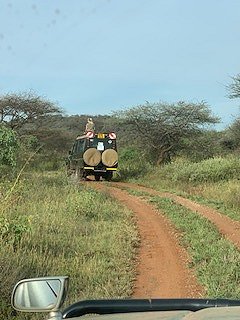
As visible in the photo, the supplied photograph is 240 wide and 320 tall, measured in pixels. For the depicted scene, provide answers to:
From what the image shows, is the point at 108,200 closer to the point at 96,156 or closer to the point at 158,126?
the point at 96,156

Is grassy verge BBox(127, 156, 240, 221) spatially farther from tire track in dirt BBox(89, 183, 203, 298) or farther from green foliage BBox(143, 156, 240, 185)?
tire track in dirt BBox(89, 183, 203, 298)

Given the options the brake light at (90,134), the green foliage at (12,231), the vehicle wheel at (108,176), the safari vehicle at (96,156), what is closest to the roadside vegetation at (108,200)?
the green foliage at (12,231)

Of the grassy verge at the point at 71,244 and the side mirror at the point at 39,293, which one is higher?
the side mirror at the point at 39,293

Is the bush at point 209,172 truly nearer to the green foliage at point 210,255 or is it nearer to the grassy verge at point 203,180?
the grassy verge at point 203,180

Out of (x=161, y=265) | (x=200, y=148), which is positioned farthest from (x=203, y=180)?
(x=161, y=265)

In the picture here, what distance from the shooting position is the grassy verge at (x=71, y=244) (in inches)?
246

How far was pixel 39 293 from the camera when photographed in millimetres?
Result: 2371

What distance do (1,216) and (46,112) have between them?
2030 centimetres

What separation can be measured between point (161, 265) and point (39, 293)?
558cm

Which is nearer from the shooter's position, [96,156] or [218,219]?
[218,219]

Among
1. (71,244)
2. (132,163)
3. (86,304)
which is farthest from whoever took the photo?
(132,163)

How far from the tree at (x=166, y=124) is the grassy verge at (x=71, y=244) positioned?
46.4ft

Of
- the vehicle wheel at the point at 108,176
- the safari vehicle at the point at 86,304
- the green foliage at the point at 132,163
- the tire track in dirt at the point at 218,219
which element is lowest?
the tire track in dirt at the point at 218,219

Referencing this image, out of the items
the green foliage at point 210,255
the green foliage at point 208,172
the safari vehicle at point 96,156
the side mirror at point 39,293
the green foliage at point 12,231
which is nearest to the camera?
the side mirror at point 39,293
